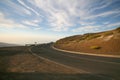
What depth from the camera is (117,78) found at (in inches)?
296

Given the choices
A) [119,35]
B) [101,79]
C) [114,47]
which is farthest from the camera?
[119,35]

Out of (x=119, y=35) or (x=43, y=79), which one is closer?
(x=43, y=79)

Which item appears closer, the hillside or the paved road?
the paved road

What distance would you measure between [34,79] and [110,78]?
4.89 meters

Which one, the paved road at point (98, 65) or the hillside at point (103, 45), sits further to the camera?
the hillside at point (103, 45)

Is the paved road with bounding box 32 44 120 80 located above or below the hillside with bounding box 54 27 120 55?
below

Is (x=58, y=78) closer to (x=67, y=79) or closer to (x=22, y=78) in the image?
(x=67, y=79)

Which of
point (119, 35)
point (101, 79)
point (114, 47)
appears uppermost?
point (119, 35)

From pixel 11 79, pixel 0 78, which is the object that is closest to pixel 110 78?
pixel 11 79

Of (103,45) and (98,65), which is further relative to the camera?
(103,45)

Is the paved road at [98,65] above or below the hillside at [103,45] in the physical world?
below

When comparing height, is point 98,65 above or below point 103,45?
below

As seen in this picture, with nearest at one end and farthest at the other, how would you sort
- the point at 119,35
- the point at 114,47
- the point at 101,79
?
the point at 101,79 → the point at 114,47 → the point at 119,35

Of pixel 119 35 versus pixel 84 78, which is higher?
pixel 119 35
